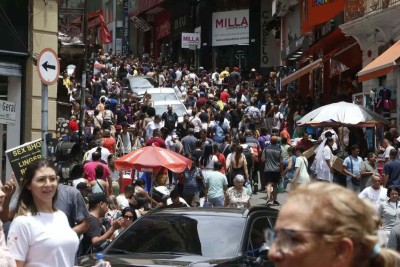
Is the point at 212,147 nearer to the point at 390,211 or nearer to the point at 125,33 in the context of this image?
the point at 390,211

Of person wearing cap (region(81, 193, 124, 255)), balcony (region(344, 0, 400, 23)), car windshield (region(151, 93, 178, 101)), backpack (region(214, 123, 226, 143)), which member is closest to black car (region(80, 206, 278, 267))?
person wearing cap (region(81, 193, 124, 255))

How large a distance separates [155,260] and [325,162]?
46.2 ft

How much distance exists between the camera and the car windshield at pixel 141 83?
46.7m

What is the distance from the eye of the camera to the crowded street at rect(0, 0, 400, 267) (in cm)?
627

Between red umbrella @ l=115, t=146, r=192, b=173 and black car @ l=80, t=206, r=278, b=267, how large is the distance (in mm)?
7640

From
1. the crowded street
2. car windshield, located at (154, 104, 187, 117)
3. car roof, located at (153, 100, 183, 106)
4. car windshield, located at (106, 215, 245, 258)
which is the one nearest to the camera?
the crowded street

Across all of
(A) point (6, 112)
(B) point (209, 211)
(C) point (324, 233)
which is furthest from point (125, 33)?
(C) point (324, 233)

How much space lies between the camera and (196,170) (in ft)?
69.2

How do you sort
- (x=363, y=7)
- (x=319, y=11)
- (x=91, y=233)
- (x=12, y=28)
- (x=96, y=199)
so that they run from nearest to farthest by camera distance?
(x=91, y=233)
(x=96, y=199)
(x=12, y=28)
(x=363, y=7)
(x=319, y=11)

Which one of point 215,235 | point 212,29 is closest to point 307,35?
point 212,29

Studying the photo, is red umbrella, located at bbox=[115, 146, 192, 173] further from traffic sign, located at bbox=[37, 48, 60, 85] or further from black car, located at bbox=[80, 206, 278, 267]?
black car, located at bbox=[80, 206, 278, 267]

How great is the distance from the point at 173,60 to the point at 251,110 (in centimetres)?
3478

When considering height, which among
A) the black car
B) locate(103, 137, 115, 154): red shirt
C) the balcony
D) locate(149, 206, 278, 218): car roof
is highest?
the balcony

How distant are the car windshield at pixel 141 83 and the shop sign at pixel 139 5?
25.9 m
